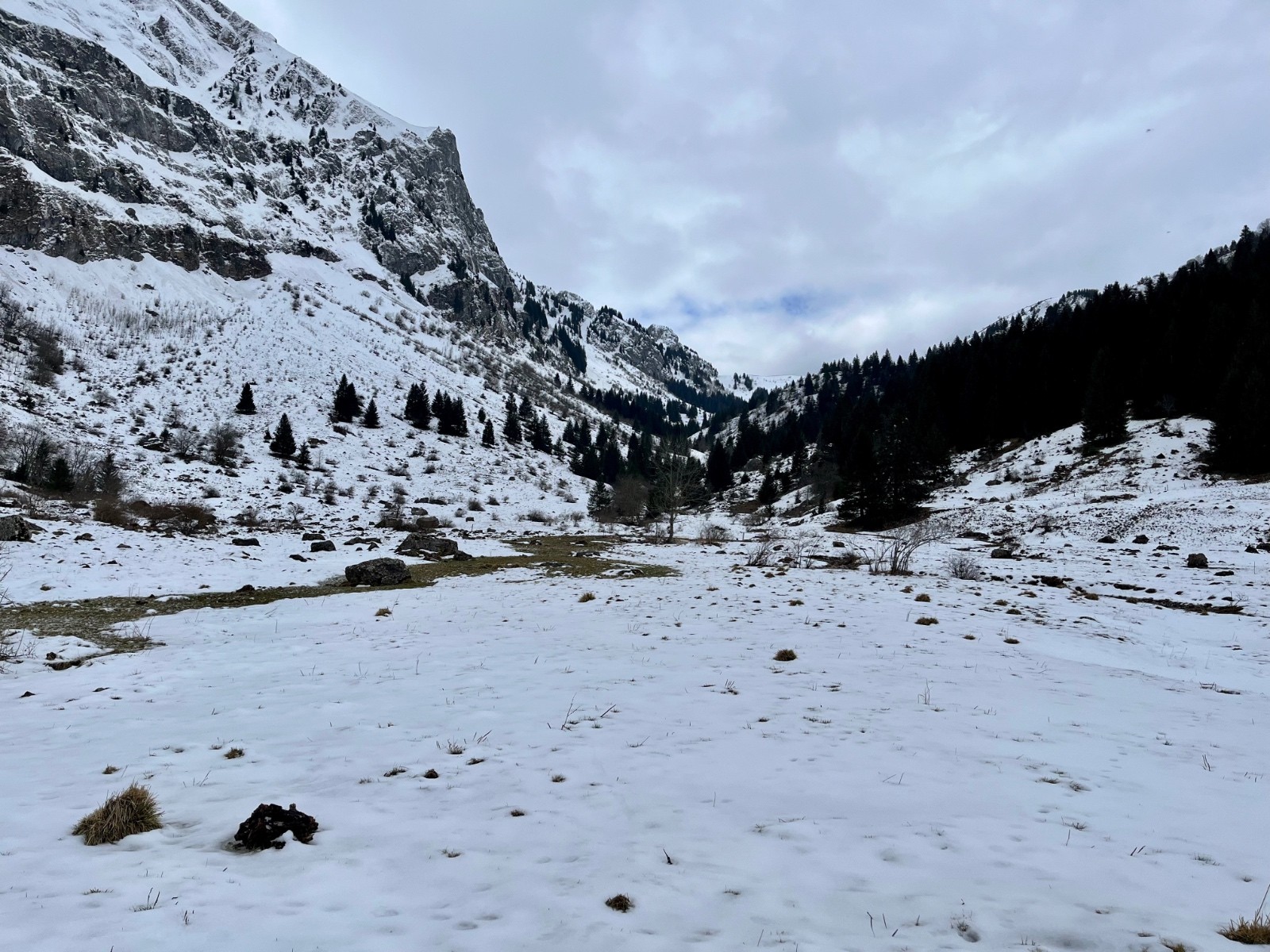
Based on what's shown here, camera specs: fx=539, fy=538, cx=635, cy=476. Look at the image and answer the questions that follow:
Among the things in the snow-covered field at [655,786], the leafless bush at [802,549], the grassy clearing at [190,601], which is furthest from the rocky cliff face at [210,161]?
the snow-covered field at [655,786]

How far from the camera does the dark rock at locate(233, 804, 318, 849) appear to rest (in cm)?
379

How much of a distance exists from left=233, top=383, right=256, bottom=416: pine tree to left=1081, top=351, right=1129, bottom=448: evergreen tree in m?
90.4

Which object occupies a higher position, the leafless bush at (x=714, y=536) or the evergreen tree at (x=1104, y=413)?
the evergreen tree at (x=1104, y=413)

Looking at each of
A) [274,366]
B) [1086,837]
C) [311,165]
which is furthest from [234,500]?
[311,165]

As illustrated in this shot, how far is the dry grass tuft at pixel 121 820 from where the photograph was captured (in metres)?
3.83

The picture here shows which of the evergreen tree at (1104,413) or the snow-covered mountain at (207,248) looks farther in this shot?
the snow-covered mountain at (207,248)

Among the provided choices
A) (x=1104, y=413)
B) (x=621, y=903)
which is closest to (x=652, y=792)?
(x=621, y=903)

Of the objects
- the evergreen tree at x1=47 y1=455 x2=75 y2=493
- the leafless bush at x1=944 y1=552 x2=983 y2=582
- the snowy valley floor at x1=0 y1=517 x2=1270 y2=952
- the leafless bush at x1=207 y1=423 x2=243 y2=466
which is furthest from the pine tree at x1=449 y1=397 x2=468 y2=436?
the snowy valley floor at x1=0 y1=517 x2=1270 y2=952

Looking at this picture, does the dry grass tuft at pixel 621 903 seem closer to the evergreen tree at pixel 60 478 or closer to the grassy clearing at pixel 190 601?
the grassy clearing at pixel 190 601

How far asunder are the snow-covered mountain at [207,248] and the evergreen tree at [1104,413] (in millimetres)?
68713

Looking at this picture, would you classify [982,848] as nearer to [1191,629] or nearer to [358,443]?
[1191,629]

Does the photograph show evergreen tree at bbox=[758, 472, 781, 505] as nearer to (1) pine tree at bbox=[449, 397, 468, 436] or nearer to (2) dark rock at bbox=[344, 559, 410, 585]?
(1) pine tree at bbox=[449, 397, 468, 436]

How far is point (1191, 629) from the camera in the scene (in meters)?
12.3

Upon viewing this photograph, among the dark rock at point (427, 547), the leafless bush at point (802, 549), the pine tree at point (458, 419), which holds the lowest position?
the dark rock at point (427, 547)
